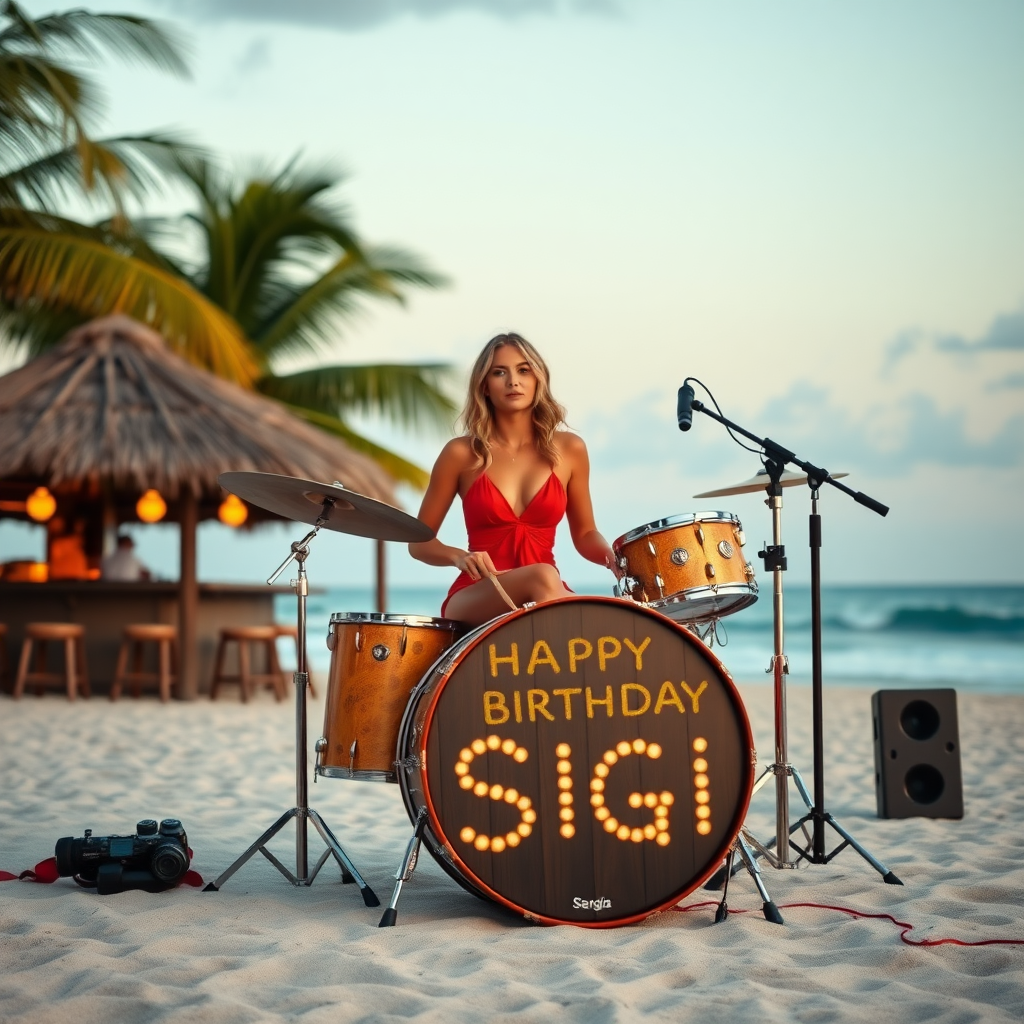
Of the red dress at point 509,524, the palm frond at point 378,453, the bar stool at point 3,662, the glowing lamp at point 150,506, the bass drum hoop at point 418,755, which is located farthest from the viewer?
the palm frond at point 378,453

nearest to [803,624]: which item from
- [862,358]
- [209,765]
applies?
[862,358]

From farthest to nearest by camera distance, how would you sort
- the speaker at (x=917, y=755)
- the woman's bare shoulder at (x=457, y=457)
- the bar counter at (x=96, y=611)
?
the bar counter at (x=96, y=611), the speaker at (x=917, y=755), the woman's bare shoulder at (x=457, y=457)

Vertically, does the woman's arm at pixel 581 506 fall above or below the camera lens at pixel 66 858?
above

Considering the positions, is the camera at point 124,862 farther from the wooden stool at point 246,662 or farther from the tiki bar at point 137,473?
the wooden stool at point 246,662

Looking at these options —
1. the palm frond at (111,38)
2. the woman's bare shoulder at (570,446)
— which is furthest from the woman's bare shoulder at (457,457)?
the palm frond at (111,38)

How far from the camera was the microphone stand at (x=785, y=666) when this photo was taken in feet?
13.0

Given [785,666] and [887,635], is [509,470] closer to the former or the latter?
[785,666]

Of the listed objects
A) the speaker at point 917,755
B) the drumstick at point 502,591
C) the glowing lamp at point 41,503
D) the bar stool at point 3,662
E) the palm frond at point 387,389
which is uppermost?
the palm frond at point 387,389

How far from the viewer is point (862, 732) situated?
31.0 feet

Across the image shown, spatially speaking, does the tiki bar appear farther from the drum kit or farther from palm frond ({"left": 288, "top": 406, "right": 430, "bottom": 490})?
the drum kit

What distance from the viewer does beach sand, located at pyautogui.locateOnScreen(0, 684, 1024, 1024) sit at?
2.59 m

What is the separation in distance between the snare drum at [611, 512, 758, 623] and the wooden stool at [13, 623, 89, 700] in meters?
8.12

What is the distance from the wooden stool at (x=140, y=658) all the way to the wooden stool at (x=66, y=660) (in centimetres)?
35

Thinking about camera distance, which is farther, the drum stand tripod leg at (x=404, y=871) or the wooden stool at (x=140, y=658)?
the wooden stool at (x=140, y=658)
